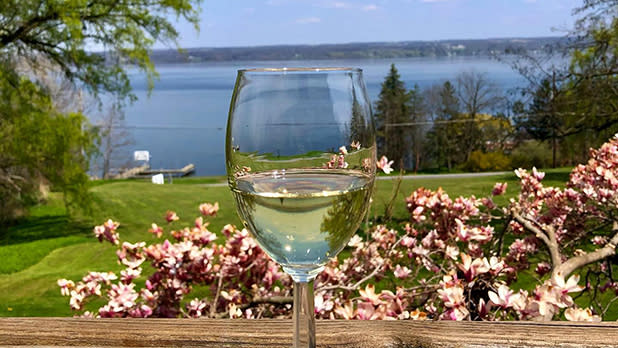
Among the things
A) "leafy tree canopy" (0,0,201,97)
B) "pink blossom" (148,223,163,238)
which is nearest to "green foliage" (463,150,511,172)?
"leafy tree canopy" (0,0,201,97)

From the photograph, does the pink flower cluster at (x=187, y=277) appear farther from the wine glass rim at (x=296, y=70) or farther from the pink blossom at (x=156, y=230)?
the wine glass rim at (x=296, y=70)

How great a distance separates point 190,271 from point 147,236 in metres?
5.82

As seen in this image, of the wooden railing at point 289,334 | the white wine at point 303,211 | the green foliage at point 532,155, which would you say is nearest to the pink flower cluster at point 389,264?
the wooden railing at point 289,334

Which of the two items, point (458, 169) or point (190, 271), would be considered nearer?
point (190, 271)

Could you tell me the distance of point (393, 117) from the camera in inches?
463

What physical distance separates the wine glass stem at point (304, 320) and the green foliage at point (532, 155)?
425 inches

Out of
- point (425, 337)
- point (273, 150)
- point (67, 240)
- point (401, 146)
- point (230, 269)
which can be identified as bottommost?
point (67, 240)

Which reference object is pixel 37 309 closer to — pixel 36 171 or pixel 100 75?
pixel 36 171

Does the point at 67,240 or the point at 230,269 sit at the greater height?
the point at 230,269

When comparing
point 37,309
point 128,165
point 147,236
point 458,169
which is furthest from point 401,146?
point 128,165

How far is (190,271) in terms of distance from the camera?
73.3 inches

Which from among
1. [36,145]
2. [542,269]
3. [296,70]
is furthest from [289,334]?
[36,145]

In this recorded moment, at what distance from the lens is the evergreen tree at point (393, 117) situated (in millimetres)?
9992

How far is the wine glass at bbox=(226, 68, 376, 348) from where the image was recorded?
523 mm
